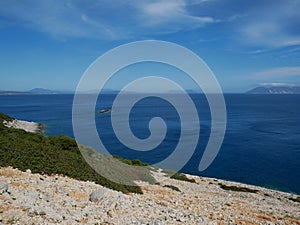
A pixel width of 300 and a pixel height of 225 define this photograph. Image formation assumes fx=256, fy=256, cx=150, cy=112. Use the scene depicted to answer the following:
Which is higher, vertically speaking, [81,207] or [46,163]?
[46,163]

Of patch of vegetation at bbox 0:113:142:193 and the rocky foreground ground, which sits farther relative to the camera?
patch of vegetation at bbox 0:113:142:193

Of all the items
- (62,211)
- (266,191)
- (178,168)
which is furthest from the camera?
(178,168)

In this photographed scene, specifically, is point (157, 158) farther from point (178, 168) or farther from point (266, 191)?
point (266, 191)

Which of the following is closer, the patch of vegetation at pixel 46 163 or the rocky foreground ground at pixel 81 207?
the rocky foreground ground at pixel 81 207

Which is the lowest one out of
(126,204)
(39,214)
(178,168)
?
(178,168)

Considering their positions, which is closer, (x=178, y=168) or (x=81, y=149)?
(x=81, y=149)

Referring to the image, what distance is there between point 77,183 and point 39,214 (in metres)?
4.75

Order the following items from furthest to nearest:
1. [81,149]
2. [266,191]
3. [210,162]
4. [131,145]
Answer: [131,145] < [210,162] < [266,191] < [81,149]

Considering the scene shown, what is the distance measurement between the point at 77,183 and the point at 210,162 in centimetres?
3716

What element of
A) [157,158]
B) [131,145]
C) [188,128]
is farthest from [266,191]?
[188,128]

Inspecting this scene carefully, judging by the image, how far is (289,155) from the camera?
163ft

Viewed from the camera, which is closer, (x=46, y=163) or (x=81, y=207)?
(x=81, y=207)

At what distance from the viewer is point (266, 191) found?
31.1 m

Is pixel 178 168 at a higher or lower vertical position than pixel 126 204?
lower
